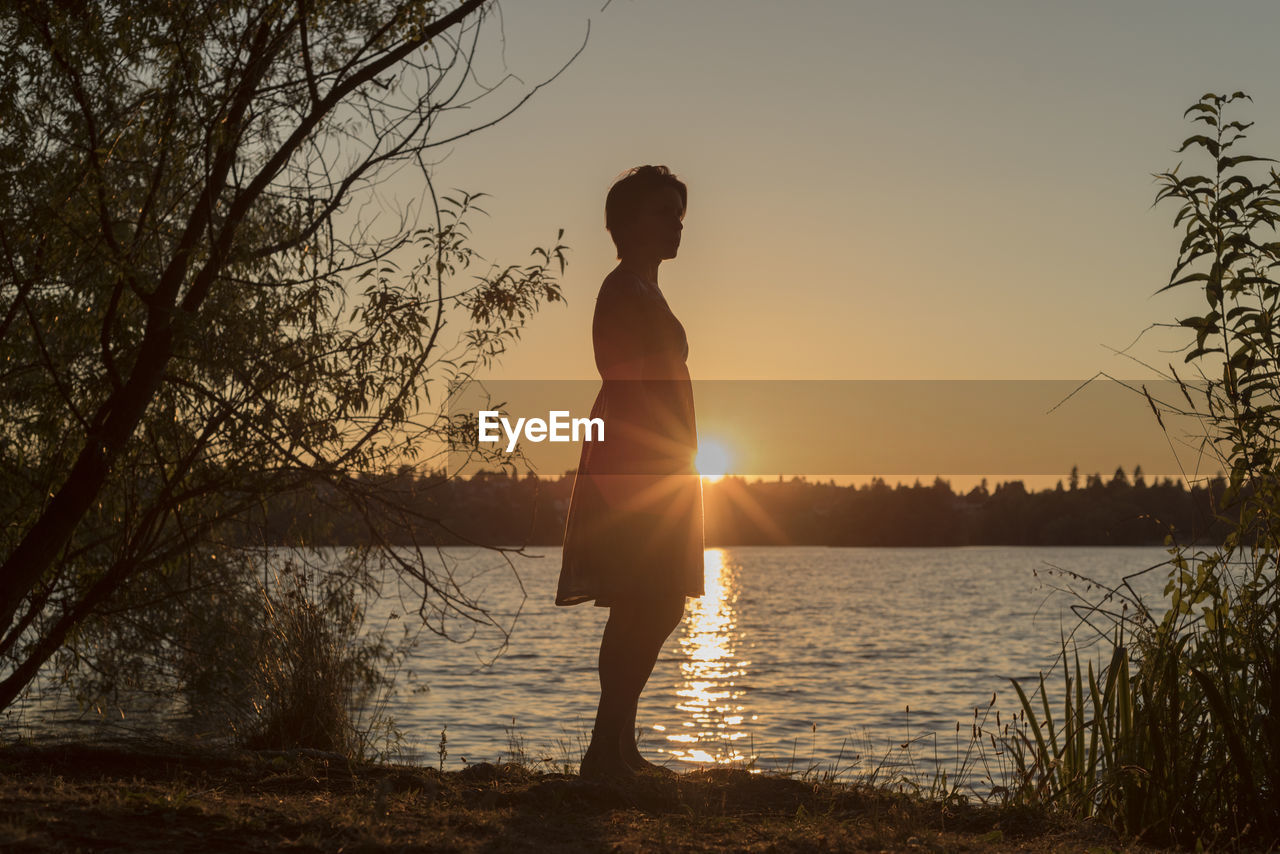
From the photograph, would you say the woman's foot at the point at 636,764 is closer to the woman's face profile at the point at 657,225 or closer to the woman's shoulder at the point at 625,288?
the woman's shoulder at the point at 625,288

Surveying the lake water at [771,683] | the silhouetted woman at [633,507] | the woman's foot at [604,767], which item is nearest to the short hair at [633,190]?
the silhouetted woman at [633,507]

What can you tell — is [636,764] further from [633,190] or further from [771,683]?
[771,683]

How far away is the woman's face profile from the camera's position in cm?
545

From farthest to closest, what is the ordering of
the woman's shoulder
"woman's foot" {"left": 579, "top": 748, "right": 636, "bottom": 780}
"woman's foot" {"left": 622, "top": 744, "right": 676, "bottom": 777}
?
1. "woman's foot" {"left": 622, "top": 744, "right": 676, "bottom": 777}
2. the woman's shoulder
3. "woman's foot" {"left": 579, "top": 748, "right": 636, "bottom": 780}

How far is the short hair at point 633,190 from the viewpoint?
5.46 metres

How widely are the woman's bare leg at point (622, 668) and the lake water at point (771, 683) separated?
1.71 ft

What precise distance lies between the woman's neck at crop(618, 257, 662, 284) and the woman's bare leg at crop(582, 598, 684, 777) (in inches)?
57.8

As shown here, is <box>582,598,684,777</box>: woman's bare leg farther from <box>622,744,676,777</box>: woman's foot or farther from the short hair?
the short hair

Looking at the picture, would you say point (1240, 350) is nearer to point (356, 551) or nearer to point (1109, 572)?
point (356, 551)

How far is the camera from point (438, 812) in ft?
14.9

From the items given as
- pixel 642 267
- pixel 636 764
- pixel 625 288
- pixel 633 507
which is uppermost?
pixel 642 267

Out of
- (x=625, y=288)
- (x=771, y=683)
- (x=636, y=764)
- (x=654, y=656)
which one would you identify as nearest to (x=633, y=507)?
(x=654, y=656)

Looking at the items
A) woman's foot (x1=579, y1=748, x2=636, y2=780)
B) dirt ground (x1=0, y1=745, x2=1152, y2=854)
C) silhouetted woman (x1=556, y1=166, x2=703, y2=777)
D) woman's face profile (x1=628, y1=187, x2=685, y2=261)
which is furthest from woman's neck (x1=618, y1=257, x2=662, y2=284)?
dirt ground (x1=0, y1=745, x2=1152, y2=854)

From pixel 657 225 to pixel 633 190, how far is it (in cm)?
20
